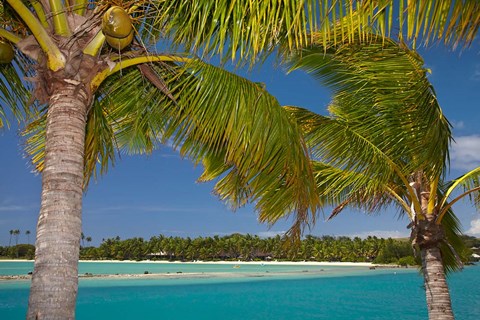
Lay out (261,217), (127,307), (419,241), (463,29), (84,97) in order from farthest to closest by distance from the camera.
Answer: (127,307), (419,241), (261,217), (84,97), (463,29)

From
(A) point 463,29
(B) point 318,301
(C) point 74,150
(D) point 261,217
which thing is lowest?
(B) point 318,301

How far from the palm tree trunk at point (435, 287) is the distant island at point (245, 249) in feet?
246

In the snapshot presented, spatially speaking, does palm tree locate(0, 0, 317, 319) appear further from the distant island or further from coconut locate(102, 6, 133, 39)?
the distant island

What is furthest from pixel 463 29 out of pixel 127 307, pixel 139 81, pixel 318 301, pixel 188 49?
pixel 318 301

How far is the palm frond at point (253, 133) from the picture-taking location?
14.3 ft

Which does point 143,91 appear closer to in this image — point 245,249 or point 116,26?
point 116,26

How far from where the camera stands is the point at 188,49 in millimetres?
4480

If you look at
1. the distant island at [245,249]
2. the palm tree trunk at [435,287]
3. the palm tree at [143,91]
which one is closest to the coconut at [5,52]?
the palm tree at [143,91]

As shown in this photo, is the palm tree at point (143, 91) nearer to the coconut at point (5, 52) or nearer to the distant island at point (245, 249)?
the coconut at point (5, 52)

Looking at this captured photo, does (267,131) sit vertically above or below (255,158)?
above

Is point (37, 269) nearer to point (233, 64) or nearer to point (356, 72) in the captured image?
point (233, 64)

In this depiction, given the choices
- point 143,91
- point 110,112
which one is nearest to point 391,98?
point 143,91

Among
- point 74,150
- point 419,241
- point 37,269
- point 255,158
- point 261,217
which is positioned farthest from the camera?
point 419,241

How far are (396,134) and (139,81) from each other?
3.15m
